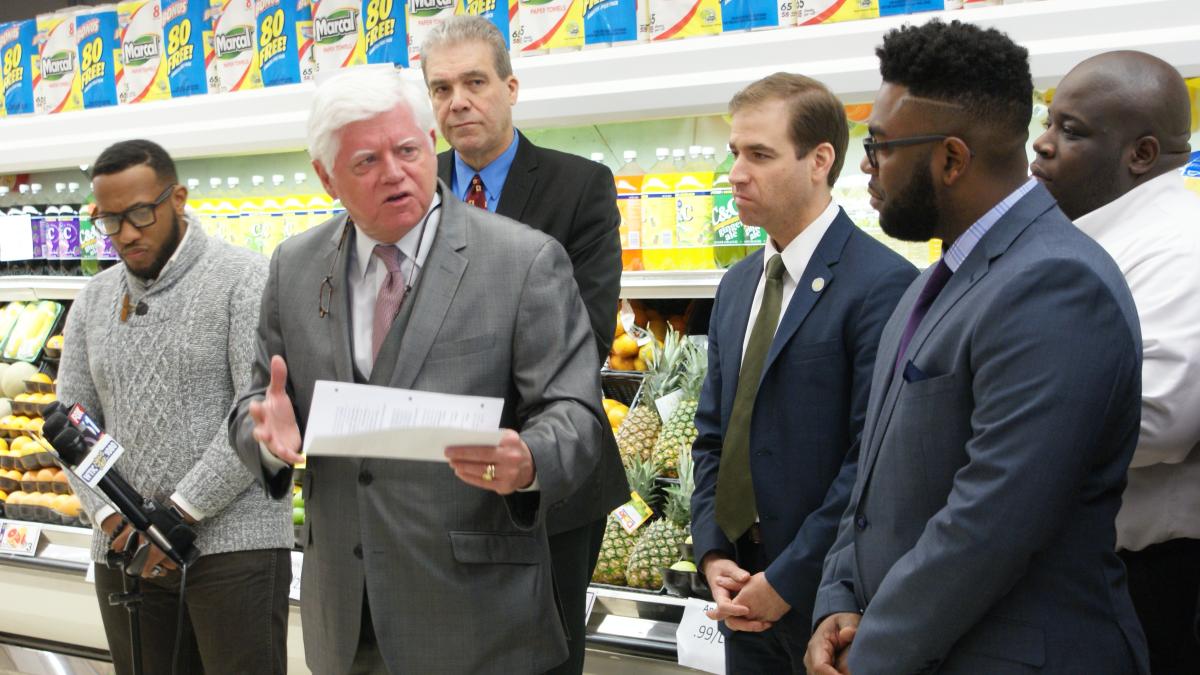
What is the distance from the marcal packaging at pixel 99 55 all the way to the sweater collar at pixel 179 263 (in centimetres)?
173

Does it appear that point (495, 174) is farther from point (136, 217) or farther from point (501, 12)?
point (501, 12)

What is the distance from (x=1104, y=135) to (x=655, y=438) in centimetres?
154

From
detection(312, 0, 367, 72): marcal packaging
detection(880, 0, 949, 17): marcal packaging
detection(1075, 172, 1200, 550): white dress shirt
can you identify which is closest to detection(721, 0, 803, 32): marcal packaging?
detection(880, 0, 949, 17): marcal packaging

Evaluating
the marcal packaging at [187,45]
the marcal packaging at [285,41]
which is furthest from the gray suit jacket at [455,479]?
the marcal packaging at [187,45]

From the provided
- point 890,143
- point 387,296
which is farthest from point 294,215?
point 890,143

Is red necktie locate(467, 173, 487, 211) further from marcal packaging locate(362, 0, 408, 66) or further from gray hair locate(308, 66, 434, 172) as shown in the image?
marcal packaging locate(362, 0, 408, 66)

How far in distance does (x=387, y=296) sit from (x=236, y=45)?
→ 95.7 inches

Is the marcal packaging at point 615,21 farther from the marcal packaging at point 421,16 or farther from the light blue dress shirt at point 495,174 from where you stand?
the light blue dress shirt at point 495,174

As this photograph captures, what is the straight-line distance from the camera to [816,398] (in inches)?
84.6

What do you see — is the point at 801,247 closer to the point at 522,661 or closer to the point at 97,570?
the point at 522,661

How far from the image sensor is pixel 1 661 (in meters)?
4.35

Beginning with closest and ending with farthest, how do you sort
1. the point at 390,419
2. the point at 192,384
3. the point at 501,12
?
1. the point at 390,419
2. the point at 192,384
3. the point at 501,12

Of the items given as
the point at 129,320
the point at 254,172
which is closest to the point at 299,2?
the point at 254,172

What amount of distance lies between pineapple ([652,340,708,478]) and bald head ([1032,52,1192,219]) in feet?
3.79
